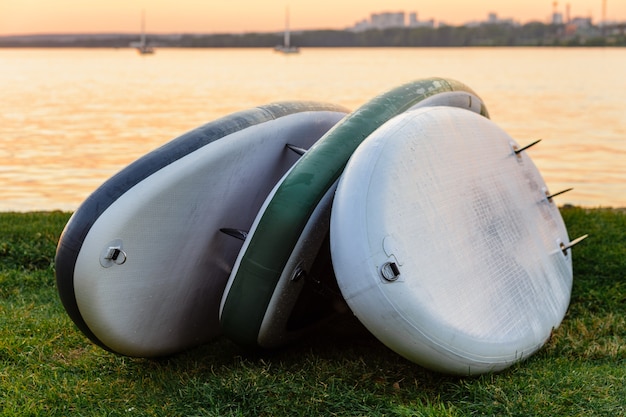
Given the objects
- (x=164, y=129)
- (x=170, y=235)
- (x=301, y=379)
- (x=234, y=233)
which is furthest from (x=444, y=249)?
(x=164, y=129)

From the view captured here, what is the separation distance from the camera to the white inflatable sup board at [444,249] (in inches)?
134

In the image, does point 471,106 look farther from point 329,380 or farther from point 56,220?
point 56,220

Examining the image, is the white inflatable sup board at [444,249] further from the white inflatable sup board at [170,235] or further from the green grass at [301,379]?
the white inflatable sup board at [170,235]

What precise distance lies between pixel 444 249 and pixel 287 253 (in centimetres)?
64

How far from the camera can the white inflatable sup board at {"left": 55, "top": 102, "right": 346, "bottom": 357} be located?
3711 mm

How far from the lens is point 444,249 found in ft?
12.2

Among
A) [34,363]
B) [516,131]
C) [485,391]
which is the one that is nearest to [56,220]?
[34,363]

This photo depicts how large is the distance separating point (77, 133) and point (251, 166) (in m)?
13.3

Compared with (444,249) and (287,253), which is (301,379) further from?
(444,249)

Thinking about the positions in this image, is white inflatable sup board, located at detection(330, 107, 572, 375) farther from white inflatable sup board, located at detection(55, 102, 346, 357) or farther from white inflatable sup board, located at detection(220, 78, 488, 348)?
white inflatable sup board, located at detection(55, 102, 346, 357)

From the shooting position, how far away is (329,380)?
12.0ft

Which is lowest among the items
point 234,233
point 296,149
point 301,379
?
point 301,379

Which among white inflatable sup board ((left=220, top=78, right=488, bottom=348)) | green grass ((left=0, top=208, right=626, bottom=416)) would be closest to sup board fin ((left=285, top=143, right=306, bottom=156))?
white inflatable sup board ((left=220, top=78, right=488, bottom=348))

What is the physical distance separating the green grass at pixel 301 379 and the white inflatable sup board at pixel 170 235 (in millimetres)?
215
